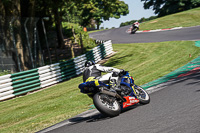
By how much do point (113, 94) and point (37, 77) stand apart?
952 cm

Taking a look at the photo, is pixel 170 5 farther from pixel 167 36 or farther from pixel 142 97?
pixel 142 97

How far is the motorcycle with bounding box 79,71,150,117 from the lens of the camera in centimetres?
616

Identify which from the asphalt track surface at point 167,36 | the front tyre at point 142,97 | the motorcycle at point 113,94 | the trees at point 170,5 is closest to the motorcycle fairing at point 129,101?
the motorcycle at point 113,94

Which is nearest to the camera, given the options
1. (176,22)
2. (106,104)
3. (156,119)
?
(156,119)

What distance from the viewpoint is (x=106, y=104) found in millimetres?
6281

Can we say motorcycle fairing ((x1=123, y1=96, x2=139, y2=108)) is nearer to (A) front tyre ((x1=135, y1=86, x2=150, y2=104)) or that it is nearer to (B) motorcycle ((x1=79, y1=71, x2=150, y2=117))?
(B) motorcycle ((x1=79, y1=71, x2=150, y2=117))

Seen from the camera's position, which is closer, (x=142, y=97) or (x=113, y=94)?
(x=113, y=94)

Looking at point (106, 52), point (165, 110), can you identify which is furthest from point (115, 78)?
point (106, 52)

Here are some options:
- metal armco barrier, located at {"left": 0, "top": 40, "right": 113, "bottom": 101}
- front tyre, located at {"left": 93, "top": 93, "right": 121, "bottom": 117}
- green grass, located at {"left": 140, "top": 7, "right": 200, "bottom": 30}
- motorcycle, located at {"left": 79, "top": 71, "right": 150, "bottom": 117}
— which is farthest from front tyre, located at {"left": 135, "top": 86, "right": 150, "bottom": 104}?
green grass, located at {"left": 140, "top": 7, "right": 200, "bottom": 30}

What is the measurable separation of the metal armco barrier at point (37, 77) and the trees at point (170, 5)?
173 ft

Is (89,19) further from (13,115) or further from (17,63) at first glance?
(13,115)

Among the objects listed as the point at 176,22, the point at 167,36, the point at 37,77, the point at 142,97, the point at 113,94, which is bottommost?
the point at 37,77

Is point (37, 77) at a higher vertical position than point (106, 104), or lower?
lower

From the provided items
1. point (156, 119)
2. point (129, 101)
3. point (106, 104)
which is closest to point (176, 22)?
point (129, 101)
